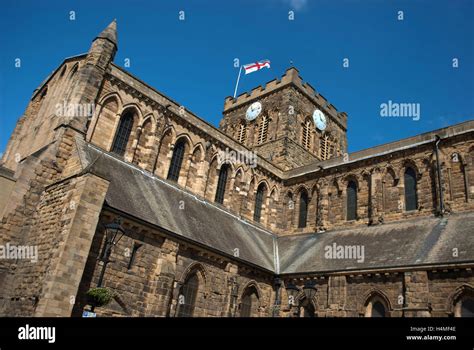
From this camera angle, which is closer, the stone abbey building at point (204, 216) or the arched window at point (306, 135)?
the stone abbey building at point (204, 216)

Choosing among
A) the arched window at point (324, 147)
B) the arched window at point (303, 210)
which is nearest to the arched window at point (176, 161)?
the arched window at point (303, 210)

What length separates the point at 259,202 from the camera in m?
26.8

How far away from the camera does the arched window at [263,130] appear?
3431cm

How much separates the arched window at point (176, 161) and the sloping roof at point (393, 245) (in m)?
8.28

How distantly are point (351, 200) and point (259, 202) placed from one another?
6.45 metres

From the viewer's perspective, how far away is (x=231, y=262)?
1838 cm

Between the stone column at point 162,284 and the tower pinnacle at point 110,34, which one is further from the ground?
the tower pinnacle at point 110,34

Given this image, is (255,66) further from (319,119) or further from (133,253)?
(133,253)

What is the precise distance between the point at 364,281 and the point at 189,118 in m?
13.7

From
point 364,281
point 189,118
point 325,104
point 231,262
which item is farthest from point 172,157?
point 325,104

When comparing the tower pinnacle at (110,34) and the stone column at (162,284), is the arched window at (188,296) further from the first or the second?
the tower pinnacle at (110,34)

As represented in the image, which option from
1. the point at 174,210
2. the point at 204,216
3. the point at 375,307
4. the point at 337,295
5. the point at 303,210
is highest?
the point at 303,210

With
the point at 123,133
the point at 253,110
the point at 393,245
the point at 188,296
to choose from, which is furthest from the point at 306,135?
the point at 188,296
